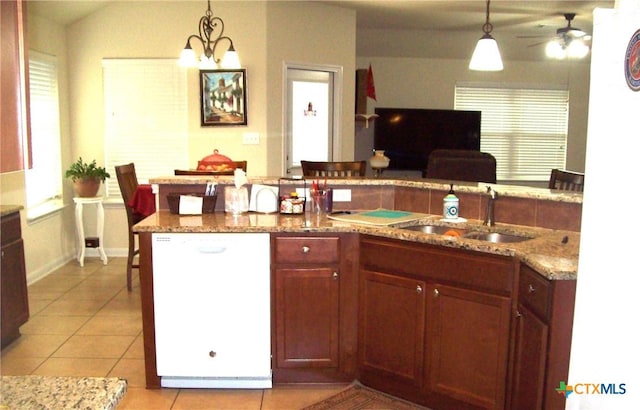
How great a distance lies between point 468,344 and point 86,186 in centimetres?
Answer: 436

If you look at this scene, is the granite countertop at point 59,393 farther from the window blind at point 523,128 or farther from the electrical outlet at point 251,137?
the window blind at point 523,128

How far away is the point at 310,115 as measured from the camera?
6.42 meters

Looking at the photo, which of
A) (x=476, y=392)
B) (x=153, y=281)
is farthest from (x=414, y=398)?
(x=153, y=281)

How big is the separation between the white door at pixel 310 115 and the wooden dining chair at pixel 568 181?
3077 millimetres

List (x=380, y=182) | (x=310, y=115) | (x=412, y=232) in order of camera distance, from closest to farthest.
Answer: (x=412, y=232)
(x=380, y=182)
(x=310, y=115)

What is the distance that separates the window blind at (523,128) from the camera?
853 centimetres

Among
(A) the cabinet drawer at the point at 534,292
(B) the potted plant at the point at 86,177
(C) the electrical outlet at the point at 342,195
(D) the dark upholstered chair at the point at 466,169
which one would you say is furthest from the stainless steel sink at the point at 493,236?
(B) the potted plant at the point at 86,177

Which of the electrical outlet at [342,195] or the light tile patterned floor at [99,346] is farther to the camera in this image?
the electrical outlet at [342,195]

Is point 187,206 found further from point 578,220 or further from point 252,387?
point 578,220

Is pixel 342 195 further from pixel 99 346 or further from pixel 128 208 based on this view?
pixel 128 208

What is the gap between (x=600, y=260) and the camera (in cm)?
165

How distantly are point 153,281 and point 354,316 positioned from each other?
108cm

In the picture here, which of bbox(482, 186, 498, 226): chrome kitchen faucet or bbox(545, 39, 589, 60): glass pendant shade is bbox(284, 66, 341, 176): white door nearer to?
bbox(545, 39, 589, 60): glass pendant shade

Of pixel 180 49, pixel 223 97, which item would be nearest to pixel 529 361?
pixel 223 97
